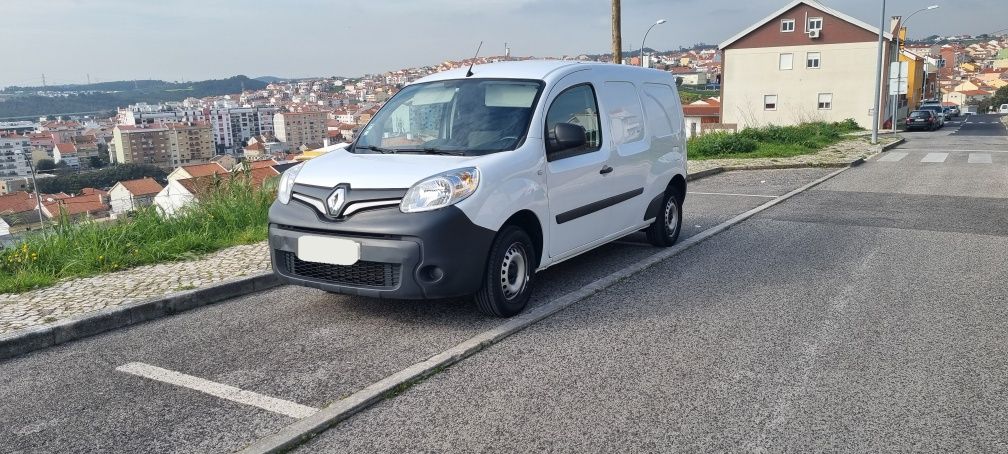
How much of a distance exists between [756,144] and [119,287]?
17.6 metres

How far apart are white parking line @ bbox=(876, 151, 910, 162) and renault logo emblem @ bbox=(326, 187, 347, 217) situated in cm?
1806

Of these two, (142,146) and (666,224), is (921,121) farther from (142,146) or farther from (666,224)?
(666,224)

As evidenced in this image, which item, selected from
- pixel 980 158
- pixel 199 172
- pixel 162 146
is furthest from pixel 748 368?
pixel 162 146

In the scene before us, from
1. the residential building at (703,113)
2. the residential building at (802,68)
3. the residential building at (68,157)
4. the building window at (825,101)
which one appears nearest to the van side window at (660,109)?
the residential building at (68,157)

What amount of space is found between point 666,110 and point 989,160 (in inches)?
618

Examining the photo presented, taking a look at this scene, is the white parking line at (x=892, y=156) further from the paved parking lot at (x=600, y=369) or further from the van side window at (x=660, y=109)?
the van side window at (x=660, y=109)

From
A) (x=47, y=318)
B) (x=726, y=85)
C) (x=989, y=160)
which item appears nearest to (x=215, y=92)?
(x=726, y=85)

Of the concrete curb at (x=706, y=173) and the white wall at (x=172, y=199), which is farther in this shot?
the concrete curb at (x=706, y=173)

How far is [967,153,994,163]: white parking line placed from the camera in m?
18.9

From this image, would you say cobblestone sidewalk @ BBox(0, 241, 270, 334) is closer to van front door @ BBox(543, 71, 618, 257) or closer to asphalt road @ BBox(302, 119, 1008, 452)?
van front door @ BBox(543, 71, 618, 257)

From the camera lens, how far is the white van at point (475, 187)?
4.84 m

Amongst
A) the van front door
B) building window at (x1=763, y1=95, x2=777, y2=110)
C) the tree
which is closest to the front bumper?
the van front door

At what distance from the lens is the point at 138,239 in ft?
24.3

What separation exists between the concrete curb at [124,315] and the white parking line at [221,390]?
80 cm
